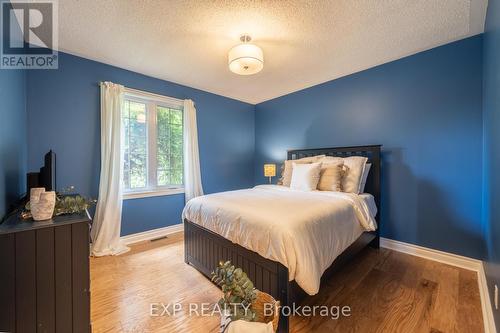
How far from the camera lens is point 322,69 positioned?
115 inches

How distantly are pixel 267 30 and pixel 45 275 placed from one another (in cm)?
253

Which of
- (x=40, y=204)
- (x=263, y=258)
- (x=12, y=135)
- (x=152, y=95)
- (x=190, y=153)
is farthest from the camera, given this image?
(x=190, y=153)

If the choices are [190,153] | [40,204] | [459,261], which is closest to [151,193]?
[190,153]

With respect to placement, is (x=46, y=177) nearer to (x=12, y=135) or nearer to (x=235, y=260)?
(x=12, y=135)

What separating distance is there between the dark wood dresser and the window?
5.94ft

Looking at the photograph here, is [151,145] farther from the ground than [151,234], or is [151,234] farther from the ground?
[151,145]

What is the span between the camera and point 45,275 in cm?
115

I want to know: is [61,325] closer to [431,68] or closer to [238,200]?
[238,200]

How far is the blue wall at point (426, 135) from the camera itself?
218 centimetres

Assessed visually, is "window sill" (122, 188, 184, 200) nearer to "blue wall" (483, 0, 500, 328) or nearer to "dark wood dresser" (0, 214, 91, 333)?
"dark wood dresser" (0, 214, 91, 333)

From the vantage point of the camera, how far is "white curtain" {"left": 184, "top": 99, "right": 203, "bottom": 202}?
3428 millimetres

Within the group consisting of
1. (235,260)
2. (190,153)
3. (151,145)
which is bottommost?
(235,260)

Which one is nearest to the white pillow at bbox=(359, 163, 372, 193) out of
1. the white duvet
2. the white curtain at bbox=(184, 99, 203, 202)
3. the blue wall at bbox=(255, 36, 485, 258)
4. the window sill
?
the blue wall at bbox=(255, 36, 485, 258)

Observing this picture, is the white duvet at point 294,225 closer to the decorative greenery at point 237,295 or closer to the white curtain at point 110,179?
the decorative greenery at point 237,295
